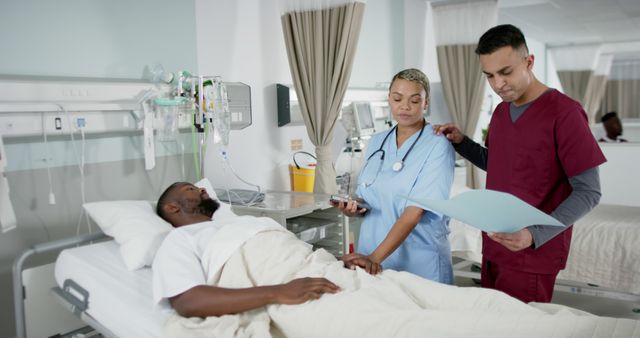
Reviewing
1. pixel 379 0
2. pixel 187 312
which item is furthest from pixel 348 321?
pixel 379 0

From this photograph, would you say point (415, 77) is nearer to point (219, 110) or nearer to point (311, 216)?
point (219, 110)

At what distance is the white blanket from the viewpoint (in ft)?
4.32

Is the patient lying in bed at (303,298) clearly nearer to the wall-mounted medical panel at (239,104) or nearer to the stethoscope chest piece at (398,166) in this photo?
the stethoscope chest piece at (398,166)

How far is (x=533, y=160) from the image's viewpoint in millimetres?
1721

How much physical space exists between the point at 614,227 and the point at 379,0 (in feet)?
8.71

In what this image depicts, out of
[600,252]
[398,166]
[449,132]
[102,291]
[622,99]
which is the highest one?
[622,99]

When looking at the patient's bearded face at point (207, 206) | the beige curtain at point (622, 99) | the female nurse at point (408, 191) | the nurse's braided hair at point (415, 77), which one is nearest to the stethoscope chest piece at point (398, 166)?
the female nurse at point (408, 191)

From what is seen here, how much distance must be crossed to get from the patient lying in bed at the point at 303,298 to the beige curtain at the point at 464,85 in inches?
134

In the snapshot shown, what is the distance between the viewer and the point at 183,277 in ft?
5.56

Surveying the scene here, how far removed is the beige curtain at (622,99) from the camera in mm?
8961

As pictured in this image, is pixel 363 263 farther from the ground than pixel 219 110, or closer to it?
closer to it

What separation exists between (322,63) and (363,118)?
851 mm

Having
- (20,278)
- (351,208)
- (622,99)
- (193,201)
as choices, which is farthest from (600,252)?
(622,99)

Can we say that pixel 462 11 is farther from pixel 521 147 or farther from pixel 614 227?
pixel 521 147
